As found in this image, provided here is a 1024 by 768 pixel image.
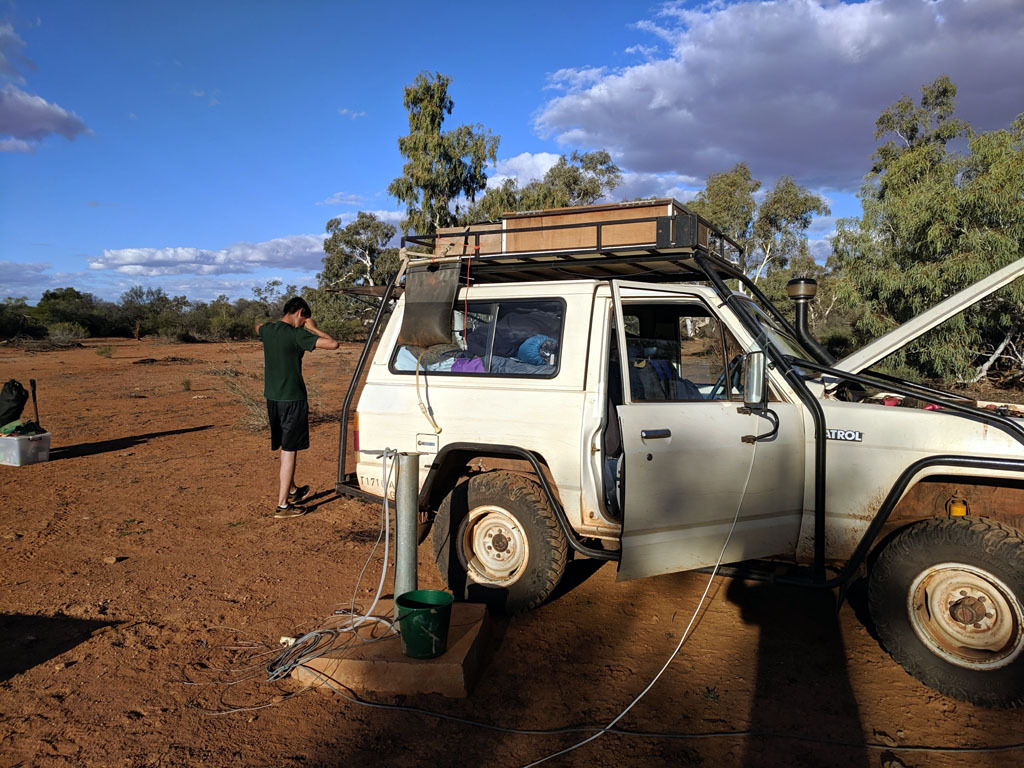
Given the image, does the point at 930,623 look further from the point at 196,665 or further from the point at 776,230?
the point at 776,230

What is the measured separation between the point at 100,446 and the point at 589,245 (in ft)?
28.2

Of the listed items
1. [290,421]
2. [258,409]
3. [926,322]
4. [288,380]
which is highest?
[926,322]

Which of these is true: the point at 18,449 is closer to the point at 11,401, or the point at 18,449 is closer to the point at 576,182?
the point at 11,401

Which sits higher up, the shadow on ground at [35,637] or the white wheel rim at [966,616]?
the white wheel rim at [966,616]

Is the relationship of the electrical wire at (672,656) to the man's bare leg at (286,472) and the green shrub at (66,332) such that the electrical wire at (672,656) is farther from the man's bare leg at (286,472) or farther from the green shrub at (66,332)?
the green shrub at (66,332)

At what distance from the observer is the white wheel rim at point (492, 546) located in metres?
4.37

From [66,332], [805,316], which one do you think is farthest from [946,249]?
[66,332]

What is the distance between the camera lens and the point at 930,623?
11.8ft

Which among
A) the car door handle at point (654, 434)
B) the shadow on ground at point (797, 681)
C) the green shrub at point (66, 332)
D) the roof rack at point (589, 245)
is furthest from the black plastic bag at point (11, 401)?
the green shrub at point (66, 332)

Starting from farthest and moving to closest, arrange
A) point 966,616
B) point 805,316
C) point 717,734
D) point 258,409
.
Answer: point 258,409, point 805,316, point 966,616, point 717,734

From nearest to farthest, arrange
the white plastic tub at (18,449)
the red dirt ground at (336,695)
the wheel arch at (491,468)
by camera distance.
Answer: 1. the red dirt ground at (336,695)
2. the wheel arch at (491,468)
3. the white plastic tub at (18,449)

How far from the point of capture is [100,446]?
32.9ft

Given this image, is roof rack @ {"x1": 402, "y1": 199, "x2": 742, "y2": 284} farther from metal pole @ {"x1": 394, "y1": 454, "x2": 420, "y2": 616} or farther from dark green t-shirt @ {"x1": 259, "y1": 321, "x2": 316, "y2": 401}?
dark green t-shirt @ {"x1": 259, "y1": 321, "x2": 316, "y2": 401}

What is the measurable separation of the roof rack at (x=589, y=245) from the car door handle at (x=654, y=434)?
3.41 feet
